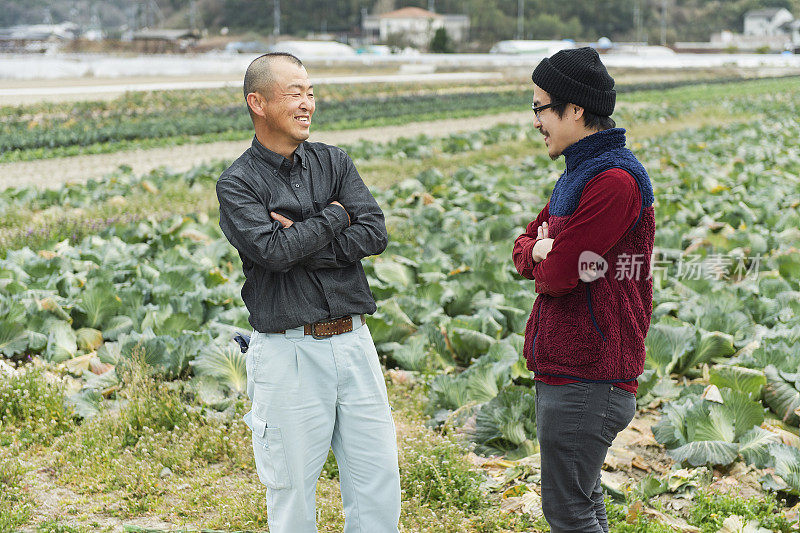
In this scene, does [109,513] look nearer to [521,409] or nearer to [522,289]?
[521,409]

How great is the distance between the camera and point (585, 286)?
6.98 feet

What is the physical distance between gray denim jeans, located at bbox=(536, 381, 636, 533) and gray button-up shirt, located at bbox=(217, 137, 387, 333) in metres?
0.64

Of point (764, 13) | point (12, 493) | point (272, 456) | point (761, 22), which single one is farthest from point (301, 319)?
point (764, 13)

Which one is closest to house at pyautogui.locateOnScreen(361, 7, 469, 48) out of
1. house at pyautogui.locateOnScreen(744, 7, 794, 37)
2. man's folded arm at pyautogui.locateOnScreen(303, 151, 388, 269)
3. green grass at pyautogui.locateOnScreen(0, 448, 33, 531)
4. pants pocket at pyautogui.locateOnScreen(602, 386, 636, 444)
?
house at pyautogui.locateOnScreen(744, 7, 794, 37)

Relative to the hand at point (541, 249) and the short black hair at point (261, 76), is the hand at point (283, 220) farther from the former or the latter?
the hand at point (541, 249)

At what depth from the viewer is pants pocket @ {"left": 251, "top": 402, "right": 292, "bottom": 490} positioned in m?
2.30

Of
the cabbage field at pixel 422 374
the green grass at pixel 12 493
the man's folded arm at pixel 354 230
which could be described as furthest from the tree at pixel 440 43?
the man's folded arm at pixel 354 230

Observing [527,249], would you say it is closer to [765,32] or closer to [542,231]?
[542,231]

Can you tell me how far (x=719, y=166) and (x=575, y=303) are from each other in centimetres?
1051

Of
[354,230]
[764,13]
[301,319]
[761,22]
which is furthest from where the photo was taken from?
[761,22]

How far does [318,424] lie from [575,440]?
0.74 metres

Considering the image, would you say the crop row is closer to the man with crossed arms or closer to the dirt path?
the dirt path

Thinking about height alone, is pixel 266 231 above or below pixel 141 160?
above

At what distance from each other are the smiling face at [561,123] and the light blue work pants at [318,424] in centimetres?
79
